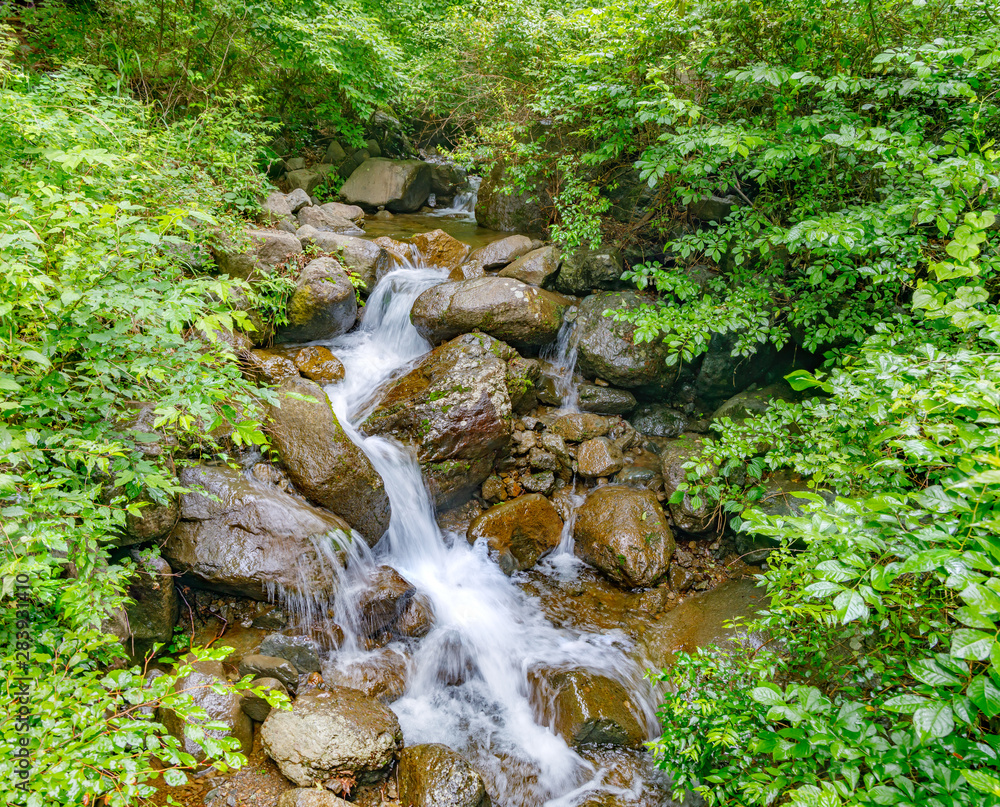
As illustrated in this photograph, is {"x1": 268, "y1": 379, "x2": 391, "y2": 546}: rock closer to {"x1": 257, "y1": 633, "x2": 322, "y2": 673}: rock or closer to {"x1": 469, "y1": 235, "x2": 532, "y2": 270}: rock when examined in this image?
{"x1": 257, "y1": 633, "x2": 322, "y2": 673}: rock

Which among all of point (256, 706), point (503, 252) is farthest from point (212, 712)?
point (503, 252)

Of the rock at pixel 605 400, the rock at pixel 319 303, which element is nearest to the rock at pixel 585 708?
the rock at pixel 605 400

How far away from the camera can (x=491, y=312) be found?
6.80 metres

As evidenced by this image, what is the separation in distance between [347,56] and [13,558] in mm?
10409

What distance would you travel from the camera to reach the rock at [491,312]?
683 cm

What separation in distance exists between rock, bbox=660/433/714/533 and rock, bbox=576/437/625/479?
0.57m

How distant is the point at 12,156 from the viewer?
3752 mm

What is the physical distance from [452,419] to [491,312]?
175 centimetres

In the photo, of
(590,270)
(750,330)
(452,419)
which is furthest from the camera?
(590,270)

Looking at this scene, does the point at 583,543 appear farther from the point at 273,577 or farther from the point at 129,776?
the point at 129,776

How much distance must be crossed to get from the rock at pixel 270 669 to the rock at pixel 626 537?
10.4 feet

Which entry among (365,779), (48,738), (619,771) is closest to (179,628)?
(365,779)

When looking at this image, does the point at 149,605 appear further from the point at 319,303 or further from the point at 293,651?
the point at 319,303

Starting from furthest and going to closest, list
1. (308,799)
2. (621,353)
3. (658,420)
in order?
1. (658,420)
2. (621,353)
3. (308,799)
